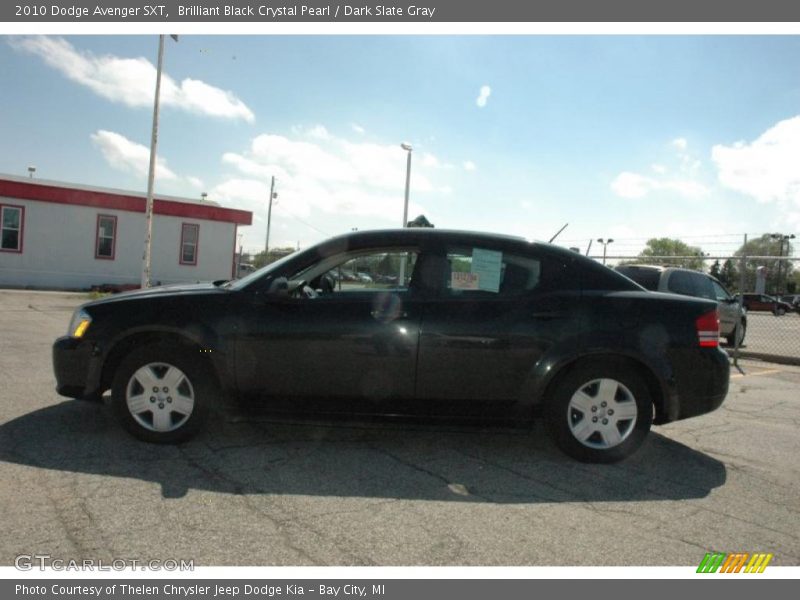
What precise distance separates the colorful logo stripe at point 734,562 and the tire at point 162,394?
320 cm

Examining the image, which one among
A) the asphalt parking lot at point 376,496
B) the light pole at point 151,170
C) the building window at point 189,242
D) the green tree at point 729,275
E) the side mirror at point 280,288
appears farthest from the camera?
the building window at point 189,242

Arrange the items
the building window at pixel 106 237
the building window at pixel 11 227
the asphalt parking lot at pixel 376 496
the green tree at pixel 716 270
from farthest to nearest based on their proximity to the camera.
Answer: the building window at pixel 106 237 < the building window at pixel 11 227 < the green tree at pixel 716 270 < the asphalt parking lot at pixel 376 496

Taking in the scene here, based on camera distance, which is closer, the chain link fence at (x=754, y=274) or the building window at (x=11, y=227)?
the chain link fence at (x=754, y=274)

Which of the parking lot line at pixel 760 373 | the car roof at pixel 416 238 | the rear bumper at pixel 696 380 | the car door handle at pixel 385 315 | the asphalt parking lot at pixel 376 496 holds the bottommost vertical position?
the asphalt parking lot at pixel 376 496

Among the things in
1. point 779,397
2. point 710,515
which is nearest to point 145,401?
point 710,515

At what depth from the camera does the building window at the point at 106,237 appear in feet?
77.6

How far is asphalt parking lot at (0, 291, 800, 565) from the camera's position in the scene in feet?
9.55

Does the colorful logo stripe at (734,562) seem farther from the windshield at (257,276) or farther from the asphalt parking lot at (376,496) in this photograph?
the windshield at (257,276)

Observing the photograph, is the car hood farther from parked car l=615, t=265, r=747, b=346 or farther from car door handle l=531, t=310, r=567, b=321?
parked car l=615, t=265, r=747, b=346

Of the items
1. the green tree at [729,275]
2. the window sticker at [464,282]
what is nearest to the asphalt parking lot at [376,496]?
the window sticker at [464,282]

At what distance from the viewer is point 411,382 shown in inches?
166

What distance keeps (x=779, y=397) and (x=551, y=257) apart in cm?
499

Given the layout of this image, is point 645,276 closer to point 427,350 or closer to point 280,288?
point 427,350

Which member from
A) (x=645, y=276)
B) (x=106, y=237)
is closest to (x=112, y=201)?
(x=106, y=237)
